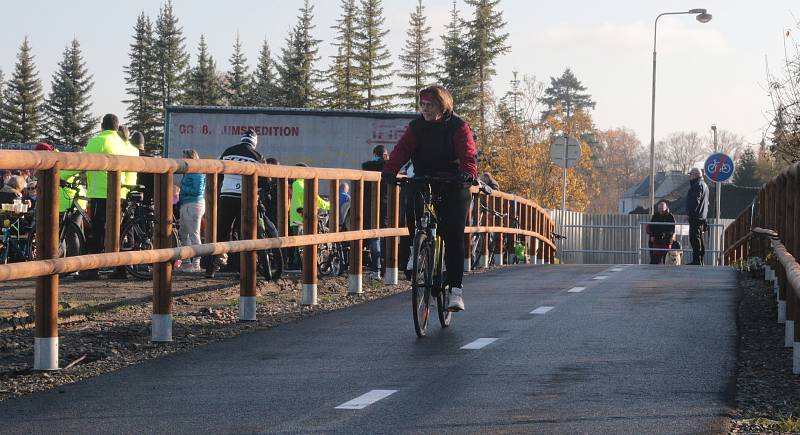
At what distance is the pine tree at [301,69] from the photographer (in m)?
97.1

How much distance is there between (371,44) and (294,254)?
276 feet

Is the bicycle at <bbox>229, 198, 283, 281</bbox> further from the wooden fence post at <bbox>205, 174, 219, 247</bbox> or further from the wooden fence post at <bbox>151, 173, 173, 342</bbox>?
the wooden fence post at <bbox>151, 173, 173, 342</bbox>

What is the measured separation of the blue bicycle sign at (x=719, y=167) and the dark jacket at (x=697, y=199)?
6.84m

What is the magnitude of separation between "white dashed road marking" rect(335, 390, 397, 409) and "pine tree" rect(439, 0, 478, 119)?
8152 centimetres

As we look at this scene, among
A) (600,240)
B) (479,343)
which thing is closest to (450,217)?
(479,343)

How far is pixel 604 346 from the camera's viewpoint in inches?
349

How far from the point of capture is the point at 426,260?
9539mm

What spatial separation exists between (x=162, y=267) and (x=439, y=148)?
2043 mm

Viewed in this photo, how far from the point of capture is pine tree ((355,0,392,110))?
327ft

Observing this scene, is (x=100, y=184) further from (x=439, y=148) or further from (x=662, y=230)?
(x=662, y=230)

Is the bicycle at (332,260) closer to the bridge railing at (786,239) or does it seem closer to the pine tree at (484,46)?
the bridge railing at (786,239)

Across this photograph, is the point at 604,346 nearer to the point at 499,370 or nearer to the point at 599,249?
the point at 499,370

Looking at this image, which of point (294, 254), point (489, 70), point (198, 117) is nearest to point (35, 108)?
point (489, 70)

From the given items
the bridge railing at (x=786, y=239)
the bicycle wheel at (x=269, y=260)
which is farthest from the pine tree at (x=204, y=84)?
the bridge railing at (x=786, y=239)
